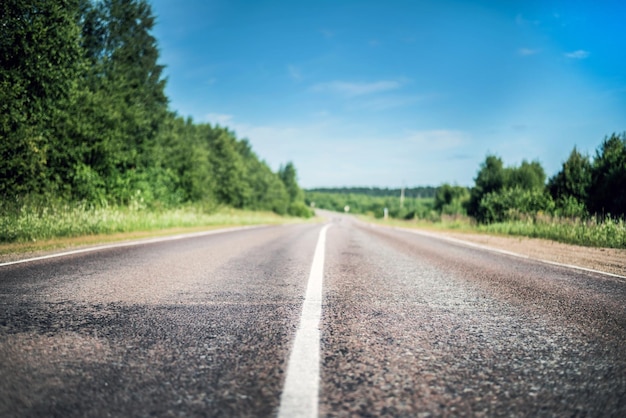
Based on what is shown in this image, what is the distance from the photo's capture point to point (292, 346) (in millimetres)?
2131

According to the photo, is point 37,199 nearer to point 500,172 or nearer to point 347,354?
point 347,354

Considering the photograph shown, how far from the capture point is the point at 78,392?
1.55m

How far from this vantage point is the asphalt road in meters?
1.49

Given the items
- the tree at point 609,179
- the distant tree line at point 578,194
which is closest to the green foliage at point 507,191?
the distant tree line at point 578,194

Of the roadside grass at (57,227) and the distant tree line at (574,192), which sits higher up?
the distant tree line at (574,192)

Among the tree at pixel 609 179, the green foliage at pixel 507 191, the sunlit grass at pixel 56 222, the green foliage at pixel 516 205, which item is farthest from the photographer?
the green foliage at pixel 507 191

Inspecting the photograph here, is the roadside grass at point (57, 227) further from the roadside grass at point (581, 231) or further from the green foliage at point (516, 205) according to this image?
the green foliage at point (516, 205)

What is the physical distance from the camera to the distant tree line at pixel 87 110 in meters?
10.7

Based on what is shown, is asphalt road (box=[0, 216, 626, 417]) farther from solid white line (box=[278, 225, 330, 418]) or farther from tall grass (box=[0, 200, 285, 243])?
tall grass (box=[0, 200, 285, 243])

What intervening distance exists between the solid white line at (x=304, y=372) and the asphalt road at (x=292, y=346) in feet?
0.08

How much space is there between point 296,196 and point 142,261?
284ft

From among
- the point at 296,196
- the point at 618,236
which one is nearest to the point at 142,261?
the point at 618,236

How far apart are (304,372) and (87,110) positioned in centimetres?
1903

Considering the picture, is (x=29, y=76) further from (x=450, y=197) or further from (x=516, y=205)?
(x=450, y=197)
